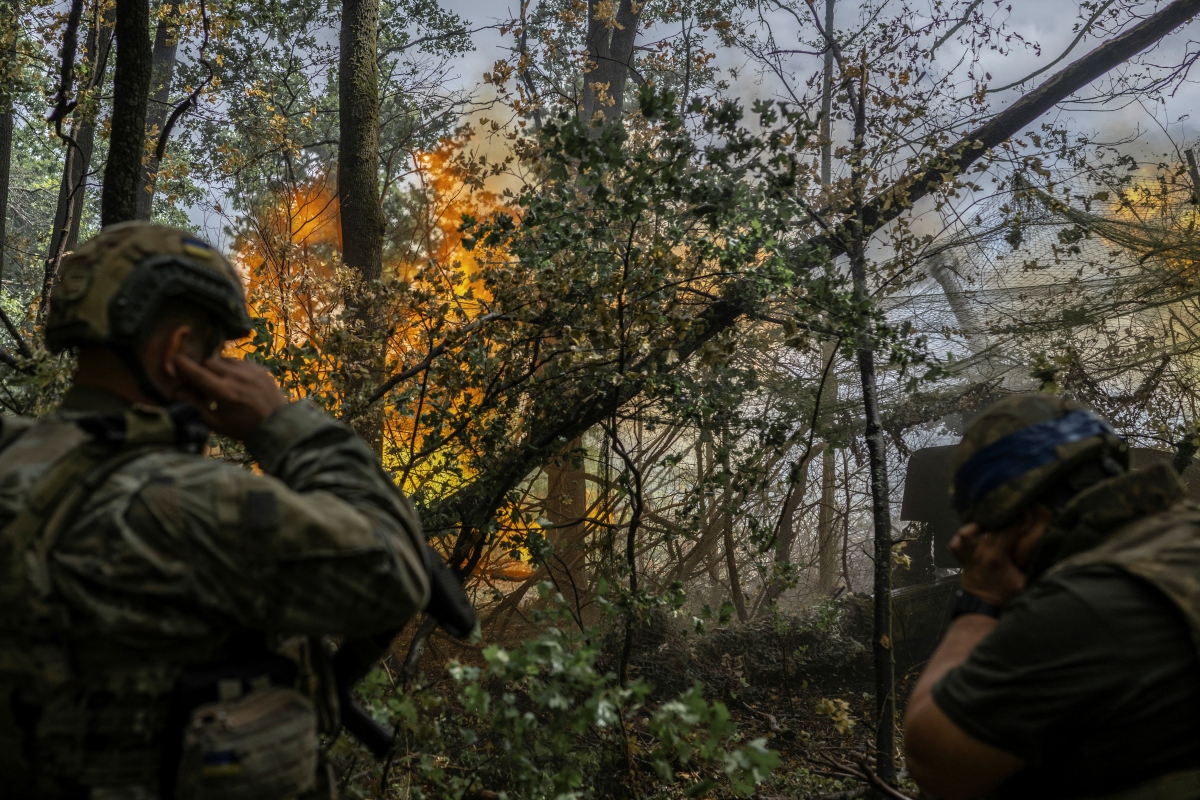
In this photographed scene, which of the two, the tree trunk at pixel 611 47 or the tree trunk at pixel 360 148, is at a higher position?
the tree trunk at pixel 611 47

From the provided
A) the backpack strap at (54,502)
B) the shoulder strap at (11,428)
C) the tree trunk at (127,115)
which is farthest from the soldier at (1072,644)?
the tree trunk at (127,115)

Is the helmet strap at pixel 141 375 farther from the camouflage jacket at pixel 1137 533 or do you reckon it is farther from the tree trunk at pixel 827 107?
the tree trunk at pixel 827 107

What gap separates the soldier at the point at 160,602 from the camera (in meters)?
1.44

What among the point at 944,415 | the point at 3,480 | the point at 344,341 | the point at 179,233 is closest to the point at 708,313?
the point at 344,341

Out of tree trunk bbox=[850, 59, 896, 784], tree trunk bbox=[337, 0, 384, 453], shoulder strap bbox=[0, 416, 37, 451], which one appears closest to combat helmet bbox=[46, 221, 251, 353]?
shoulder strap bbox=[0, 416, 37, 451]

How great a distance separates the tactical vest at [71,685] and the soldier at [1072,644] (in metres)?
1.33

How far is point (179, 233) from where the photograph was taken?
1.79 metres

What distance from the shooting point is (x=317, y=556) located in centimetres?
148

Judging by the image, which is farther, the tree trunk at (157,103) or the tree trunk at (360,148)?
the tree trunk at (157,103)

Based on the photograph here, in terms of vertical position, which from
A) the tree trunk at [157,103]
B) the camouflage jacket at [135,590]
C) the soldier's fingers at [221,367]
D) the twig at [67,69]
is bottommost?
the camouflage jacket at [135,590]

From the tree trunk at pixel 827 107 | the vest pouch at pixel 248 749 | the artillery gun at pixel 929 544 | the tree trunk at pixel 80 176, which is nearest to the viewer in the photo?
the vest pouch at pixel 248 749

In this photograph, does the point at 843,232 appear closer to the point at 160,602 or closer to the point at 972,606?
the point at 972,606

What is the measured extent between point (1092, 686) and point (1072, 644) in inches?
3.0

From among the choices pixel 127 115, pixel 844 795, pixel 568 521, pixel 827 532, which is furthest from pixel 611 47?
pixel 844 795
